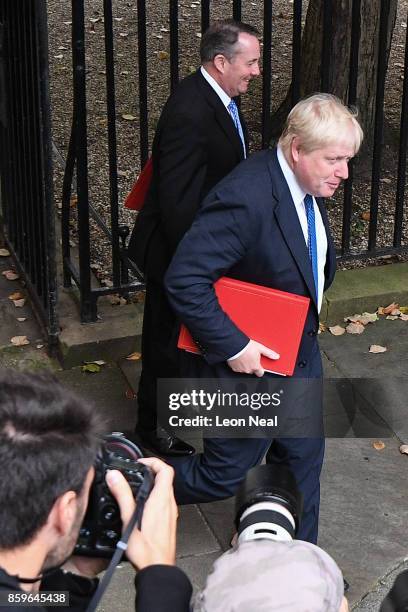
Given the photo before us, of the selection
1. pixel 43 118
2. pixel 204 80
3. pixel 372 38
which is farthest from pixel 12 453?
pixel 372 38

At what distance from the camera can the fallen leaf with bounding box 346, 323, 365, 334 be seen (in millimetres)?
5914

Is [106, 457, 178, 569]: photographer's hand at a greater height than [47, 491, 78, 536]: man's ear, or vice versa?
[47, 491, 78, 536]: man's ear

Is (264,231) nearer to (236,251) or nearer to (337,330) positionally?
(236,251)

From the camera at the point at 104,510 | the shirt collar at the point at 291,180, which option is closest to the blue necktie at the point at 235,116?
the shirt collar at the point at 291,180

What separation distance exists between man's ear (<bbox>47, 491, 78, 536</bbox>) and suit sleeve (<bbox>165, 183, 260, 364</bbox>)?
1528 millimetres

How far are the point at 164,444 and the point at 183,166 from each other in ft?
4.24

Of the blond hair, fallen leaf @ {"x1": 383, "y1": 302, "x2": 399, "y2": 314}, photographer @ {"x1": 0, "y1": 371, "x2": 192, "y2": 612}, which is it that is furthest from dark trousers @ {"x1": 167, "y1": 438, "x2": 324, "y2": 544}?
fallen leaf @ {"x1": 383, "y1": 302, "x2": 399, "y2": 314}

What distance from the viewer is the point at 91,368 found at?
553 centimetres

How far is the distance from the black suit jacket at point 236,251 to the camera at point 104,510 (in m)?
1.18

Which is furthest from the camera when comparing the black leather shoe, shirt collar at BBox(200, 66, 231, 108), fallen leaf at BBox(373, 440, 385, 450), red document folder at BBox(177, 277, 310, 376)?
fallen leaf at BBox(373, 440, 385, 450)

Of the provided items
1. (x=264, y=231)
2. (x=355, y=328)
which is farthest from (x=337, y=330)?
(x=264, y=231)

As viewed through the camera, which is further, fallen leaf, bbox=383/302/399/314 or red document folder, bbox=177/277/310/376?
fallen leaf, bbox=383/302/399/314

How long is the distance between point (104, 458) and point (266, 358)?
4.57ft

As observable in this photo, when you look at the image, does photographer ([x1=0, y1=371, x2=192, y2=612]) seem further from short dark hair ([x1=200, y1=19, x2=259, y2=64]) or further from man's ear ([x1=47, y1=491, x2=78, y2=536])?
short dark hair ([x1=200, y1=19, x2=259, y2=64])
